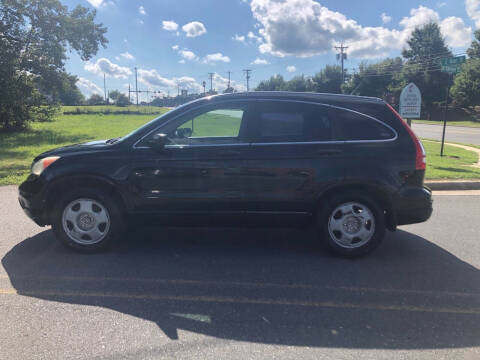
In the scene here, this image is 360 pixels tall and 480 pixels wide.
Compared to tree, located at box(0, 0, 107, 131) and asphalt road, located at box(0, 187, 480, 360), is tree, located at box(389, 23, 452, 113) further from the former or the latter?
asphalt road, located at box(0, 187, 480, 360)

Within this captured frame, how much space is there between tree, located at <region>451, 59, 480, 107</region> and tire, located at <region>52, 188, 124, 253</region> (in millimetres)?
55297

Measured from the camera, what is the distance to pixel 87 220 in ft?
14.2

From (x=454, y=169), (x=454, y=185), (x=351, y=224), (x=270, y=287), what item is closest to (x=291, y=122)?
(x=351, y=224)

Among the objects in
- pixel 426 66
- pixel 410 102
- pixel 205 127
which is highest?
pixel 426 66

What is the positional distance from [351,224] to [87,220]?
3.08m

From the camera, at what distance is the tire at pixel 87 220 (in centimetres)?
427

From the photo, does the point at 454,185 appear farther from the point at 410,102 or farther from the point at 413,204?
the point at 413,204

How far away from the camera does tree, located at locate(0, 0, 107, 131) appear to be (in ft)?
66.5

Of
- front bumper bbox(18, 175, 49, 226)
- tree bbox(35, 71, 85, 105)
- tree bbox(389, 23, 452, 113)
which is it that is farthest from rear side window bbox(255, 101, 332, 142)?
tree bbox(389, 23, 452, 113)

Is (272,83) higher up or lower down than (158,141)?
higher up

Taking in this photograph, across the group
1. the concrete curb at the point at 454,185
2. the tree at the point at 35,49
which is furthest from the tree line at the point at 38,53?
the concrete curb at the point at 454,185

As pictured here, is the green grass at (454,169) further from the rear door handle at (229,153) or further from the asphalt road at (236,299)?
the rear door handle at (229,153)

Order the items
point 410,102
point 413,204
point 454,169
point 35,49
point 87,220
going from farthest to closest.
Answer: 1. point 35,49
2. point 410,102
3. point 454,169
4. point 87,220
5. point 413,204

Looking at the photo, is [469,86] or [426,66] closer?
[469,86]
